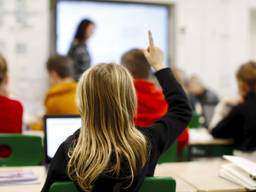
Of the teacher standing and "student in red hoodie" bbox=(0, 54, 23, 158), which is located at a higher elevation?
the teacher standing

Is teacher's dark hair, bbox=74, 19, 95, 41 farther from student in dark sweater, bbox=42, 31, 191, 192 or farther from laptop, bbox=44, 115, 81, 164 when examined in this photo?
student in dark sweater, bbox=42, 31, 191, 192

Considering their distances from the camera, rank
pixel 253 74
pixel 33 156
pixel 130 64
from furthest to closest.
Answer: pixel 253 74, pixel 130 64, pixel 33 156

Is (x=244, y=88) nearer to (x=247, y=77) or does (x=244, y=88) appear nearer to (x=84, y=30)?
(x=247, y=77)

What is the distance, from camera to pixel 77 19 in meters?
5.90

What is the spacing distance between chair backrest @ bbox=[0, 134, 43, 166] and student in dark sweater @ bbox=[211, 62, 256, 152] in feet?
5.09

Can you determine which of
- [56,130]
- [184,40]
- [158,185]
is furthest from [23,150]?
[184,40]

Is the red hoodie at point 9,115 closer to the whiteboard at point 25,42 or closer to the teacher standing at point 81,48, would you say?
the teacher standing at point 81,48

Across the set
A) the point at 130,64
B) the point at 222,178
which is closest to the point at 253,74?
the point at 130,64

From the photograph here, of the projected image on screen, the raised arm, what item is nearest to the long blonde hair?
the raised arm

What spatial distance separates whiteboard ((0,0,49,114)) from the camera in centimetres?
550

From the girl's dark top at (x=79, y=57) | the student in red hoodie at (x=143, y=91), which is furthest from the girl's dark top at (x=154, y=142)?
the girl's dark top at (x=79, y=57)

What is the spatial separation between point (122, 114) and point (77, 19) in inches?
178

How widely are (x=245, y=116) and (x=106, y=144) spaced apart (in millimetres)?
1902

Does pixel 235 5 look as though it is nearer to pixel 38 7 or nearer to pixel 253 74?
pixel 38 7
